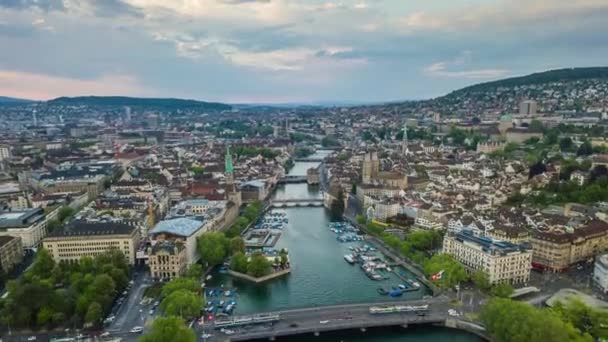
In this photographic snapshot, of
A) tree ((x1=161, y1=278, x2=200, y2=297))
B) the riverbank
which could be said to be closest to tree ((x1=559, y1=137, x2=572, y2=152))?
the riverbank

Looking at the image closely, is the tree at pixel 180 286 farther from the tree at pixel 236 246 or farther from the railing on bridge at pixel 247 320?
the tree at pixel 236 246

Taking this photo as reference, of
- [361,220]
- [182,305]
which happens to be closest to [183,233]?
[182,305]

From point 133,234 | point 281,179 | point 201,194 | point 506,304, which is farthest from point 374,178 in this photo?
point 506,304

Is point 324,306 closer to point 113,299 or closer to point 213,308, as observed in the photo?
point 213,308

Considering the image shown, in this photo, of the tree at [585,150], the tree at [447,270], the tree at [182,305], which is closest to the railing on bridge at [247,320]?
the tree at [182,305]

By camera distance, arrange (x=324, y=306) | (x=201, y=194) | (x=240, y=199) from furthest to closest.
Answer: (x=240, y=199) < (x=201, y=194) < (x=324, y=306)
